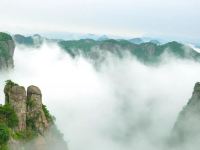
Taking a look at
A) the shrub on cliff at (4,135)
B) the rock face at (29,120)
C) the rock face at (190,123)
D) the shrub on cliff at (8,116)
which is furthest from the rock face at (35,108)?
the rock face at (190,123)

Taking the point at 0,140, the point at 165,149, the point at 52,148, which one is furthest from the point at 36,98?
the point at 165,149

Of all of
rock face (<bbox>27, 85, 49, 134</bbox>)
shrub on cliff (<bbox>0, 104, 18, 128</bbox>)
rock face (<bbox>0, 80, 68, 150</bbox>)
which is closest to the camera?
shrub on cliff (<bbox>0, 104, 18, 128</bbox>)

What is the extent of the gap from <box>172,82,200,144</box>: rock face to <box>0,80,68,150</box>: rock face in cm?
9721

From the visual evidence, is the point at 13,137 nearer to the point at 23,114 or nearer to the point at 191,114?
the point at 23,114

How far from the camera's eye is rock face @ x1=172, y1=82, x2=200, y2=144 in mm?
163125

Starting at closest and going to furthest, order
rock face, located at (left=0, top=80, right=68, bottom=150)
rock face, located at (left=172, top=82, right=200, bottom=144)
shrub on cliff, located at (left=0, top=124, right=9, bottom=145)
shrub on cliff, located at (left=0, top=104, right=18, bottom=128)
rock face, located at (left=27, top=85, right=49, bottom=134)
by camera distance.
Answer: shrub on cliff, located at (left=0, top=124, right=9, bottom=145)
shrub on cliff, located at (left=0, top=104, right=18, bottom=128)
rock face, located at (left=0, top=80, right=68, bottom=150)
rock face, located at (left=27, top=85, right=49, bottom=134)
rock face, located at (left=172, top=82, right=200, bottom=144)

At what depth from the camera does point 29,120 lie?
69125 mm

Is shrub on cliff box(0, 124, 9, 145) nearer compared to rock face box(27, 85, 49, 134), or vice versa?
shrub on cliff box(0, 124, 9, 145)

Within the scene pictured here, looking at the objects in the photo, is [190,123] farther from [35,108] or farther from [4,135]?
[4,135]

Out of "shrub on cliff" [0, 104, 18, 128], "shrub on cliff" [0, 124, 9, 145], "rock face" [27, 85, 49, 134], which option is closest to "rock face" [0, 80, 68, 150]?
"rock face" [27, 85, 49, 134]

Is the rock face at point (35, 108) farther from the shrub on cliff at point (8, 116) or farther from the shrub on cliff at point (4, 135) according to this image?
the shrub on cliff at point (4, 135)

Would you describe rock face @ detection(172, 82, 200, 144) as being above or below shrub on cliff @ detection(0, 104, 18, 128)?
below

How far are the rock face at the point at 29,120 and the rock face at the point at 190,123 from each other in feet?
319

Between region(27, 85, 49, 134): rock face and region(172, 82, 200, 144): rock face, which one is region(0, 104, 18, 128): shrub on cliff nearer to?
region(27, 85, 49, 134): rock face
